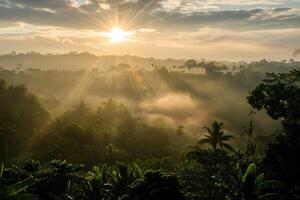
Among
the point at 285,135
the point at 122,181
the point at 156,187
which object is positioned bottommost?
the point at 122,181

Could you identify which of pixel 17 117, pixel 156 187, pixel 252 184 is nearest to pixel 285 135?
pixel 252 184

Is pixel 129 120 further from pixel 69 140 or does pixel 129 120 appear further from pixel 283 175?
pixel 283 175

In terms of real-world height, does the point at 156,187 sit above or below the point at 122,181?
above

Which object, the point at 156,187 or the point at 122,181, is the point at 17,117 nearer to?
the point at 122,181

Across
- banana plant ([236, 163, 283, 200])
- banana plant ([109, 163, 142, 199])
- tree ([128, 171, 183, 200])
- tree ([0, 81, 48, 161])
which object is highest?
banana plant ([236, 163, 283, 200])

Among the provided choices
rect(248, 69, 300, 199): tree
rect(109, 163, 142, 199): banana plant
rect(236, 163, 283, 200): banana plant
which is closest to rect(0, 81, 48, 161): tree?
rect(109, 163, 142, 199): banana plant

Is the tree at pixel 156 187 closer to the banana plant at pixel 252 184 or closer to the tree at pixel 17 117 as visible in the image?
the banana plant at pixel 252 184

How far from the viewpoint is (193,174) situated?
1989 inches

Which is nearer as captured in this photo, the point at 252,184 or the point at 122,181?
the point at 252,184

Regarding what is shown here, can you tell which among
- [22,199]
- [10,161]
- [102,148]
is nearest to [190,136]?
[102,148]

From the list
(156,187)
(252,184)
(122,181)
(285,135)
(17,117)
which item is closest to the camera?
(252,184)

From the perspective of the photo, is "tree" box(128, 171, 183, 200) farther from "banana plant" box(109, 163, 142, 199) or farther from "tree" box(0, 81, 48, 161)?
"tree" box(0, 81, 48, 161)

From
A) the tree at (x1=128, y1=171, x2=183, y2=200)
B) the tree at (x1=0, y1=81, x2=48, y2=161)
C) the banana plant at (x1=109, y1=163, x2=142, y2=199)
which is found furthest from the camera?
the tree at (x1=0, y1=81, x2=48, y2=161)

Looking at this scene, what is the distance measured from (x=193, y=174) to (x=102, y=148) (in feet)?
212
